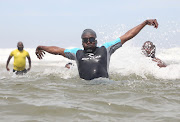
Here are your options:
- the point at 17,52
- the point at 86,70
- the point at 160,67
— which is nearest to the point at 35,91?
the point at 86,70

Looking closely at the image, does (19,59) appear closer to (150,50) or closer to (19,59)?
(19,59)

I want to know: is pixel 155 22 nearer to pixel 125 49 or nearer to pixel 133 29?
pixel 133 29

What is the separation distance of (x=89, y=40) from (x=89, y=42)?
5 centimetres

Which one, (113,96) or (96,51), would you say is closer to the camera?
(113,96)

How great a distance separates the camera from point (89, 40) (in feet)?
19.2

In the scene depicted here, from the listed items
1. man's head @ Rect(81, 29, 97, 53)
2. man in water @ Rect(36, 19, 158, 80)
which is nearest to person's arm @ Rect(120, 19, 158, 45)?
man in water @ Rect(36, 19, 158, 80)

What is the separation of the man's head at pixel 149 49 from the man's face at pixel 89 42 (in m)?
3.85

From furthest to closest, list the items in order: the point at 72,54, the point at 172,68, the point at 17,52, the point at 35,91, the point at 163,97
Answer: the point at 17,52
the point at 172,68
the point at 72,54
the point at 35,91
the point at 163,97

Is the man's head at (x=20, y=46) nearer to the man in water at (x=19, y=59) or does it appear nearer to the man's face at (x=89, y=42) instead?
the man in water at (x=19, y=59)

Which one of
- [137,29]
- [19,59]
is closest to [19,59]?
[19,59]

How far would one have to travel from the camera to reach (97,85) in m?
5.69

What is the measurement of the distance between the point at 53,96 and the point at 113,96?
3.78ft

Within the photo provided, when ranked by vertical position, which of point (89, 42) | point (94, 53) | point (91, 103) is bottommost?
point (91, 103)

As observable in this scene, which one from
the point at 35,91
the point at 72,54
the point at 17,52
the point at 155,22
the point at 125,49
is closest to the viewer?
the point at 35,91
